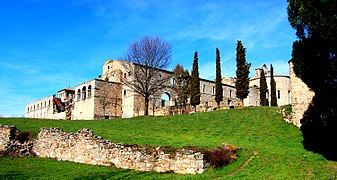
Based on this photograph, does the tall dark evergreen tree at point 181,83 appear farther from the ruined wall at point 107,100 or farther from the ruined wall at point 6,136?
the ruined wall at point 6,136

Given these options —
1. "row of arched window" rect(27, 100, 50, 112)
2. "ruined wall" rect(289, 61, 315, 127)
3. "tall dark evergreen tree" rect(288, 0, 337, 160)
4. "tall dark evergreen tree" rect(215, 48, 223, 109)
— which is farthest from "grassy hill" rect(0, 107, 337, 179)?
"row of arched window" rect(27, 100, 50, 112)

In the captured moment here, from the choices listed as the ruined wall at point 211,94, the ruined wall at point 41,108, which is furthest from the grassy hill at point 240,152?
the ruined wall at point 41,108

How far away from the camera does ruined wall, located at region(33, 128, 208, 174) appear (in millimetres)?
15820

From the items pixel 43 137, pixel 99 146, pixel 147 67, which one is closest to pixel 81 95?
pixel 147 67

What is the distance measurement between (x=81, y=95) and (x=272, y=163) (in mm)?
48508

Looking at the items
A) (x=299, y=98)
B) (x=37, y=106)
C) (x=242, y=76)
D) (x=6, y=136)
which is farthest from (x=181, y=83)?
(x=37, y=106)

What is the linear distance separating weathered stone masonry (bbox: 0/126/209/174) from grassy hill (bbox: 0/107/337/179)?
23.8 inches

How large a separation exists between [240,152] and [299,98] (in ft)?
32.6

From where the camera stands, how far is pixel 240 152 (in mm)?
17375

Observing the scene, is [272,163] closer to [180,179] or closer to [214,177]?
[214,177]

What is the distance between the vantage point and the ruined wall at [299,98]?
2392 cm

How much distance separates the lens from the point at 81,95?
195 ft

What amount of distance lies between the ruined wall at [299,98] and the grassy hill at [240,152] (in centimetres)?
92

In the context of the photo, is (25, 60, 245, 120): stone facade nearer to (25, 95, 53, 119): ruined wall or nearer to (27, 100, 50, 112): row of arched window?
(25, 95, 53, 119): ruined wall
